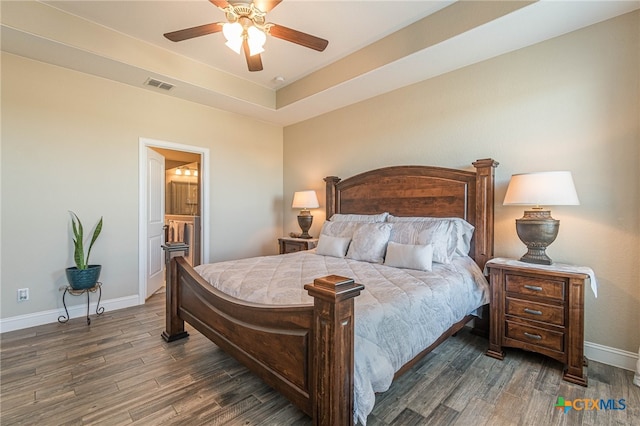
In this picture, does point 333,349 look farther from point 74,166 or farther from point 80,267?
point 74,166

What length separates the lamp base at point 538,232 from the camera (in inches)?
88.4

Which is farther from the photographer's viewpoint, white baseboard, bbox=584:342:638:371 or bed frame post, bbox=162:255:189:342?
bed frame post, bbox=162:255:189:342

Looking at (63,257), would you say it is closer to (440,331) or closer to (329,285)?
(329,285)

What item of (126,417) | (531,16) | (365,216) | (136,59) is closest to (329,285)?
(126,417)

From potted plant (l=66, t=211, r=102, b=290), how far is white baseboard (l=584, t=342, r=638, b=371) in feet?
15.4

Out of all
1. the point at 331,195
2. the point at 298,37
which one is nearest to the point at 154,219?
the point at 331,195

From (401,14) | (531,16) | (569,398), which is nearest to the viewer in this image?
(569,398)

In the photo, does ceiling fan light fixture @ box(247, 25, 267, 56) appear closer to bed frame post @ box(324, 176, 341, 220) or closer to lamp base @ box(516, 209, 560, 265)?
bed frame post @ box(324, 176, 341, 220)

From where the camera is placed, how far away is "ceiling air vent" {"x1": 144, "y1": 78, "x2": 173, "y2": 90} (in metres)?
3.39

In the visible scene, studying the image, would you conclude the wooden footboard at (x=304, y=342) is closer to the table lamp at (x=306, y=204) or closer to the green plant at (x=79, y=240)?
the green plant at (x=79, y=240)

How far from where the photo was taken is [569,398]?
1831 mm

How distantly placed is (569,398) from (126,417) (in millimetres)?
2713

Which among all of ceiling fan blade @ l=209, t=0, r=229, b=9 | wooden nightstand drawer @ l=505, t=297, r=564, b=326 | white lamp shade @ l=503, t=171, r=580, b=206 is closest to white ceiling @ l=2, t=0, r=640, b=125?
ceiling fan blade @ l=209, t=0, r=229, b=9

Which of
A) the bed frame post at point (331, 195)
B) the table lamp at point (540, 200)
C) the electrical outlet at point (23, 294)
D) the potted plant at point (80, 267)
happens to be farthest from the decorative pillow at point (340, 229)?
the electrical outlet at point (23, 294)
